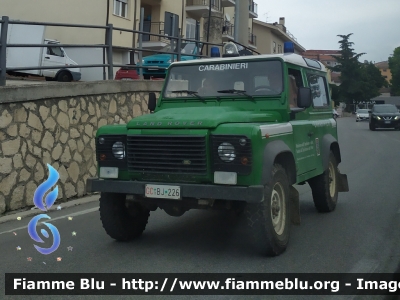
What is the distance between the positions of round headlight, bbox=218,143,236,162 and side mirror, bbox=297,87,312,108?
1.65 meters

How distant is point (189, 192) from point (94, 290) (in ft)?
4.22

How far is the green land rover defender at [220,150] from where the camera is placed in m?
5.16

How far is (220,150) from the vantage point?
517cm

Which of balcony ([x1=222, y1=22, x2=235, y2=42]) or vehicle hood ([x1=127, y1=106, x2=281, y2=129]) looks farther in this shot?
balcony ([x1=222, y1=22, x2=235, y2=42])

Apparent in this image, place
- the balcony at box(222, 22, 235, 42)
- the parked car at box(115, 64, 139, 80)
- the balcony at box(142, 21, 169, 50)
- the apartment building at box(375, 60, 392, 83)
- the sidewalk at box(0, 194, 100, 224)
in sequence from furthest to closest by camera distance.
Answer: the apartment building at box(375, 60, 392, 83), the balcony at box(222, 22, 235, 42), the balcony at box(142, 21, 169, 50), the parked car at box(115, 64, 139, 80), the sidewalk at box(0, 194, 100, 224)

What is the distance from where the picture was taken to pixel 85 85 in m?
9.62

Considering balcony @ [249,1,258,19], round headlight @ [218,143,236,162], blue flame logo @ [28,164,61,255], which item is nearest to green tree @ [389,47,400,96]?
balcony @ [249,1,258,19]

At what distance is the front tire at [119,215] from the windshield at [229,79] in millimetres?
1622

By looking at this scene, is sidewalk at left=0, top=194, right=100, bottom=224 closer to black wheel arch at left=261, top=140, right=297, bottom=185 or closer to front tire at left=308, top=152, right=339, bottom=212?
front tire at left=308, top=152, right=339, bottom=212

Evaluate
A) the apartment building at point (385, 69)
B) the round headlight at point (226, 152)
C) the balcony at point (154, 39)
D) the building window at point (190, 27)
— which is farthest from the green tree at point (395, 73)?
the round headlight at point (226, 152)

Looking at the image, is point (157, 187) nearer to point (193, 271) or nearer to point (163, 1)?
point (193, 271)

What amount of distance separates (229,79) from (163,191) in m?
1.96

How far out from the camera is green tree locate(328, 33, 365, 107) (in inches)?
3307

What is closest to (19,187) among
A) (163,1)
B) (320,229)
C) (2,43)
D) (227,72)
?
(2,43)
